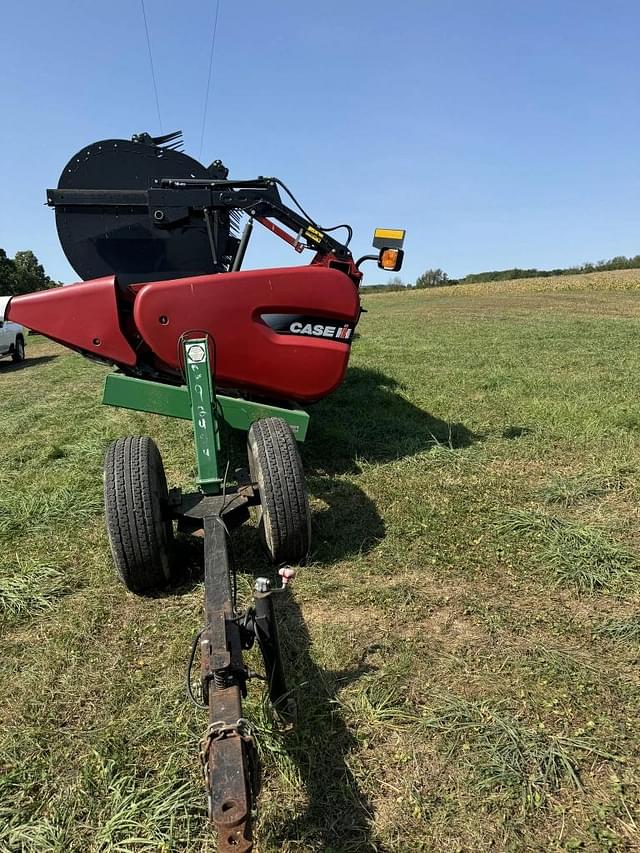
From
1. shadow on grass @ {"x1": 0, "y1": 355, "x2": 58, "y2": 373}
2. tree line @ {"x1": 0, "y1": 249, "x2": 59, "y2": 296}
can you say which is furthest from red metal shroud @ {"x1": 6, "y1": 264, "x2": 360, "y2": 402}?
tree line @ {"x1": 0, "y1": 249, "x2": 59, "y2": 296}

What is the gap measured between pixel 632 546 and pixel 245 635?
2404 mm

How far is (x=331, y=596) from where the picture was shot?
114 inches

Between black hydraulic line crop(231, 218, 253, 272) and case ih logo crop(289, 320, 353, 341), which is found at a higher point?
black hydraulic line crop(231, 218, 253, 272)

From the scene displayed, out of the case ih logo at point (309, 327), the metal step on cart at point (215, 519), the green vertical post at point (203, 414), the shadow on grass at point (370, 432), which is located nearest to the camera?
the metal step on cart at point (215, 519)

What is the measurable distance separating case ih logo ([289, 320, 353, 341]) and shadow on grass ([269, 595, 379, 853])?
2.29 m

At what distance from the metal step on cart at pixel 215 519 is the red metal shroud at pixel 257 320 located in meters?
0.20

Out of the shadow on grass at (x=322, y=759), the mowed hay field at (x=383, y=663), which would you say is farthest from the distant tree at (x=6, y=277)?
the shadow on grass at (x=322, y=759)

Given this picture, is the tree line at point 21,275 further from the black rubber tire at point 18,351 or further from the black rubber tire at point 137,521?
the black rubber tire at point 137,521

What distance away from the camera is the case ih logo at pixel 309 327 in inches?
166

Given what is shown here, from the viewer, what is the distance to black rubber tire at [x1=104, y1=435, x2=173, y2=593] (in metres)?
2.82

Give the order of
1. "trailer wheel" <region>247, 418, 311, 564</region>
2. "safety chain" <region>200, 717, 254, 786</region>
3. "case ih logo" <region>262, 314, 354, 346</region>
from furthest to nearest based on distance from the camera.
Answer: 1. "case ih logo" <region>262, 314, 354, 346</region>
2. "trailer wheel" <region>247, 418, 311, 564</region>
3. "safety chain" <region>200, 717, 254, 786</region>

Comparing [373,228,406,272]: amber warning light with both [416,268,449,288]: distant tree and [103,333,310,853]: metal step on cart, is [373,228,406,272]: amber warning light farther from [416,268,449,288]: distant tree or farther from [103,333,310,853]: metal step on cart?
[416,268,449,288]: distant tree

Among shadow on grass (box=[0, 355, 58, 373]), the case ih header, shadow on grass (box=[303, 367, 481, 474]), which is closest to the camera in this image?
the case ih header

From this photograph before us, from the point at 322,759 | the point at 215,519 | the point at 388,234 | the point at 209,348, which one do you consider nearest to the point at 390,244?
the point at 388,234
